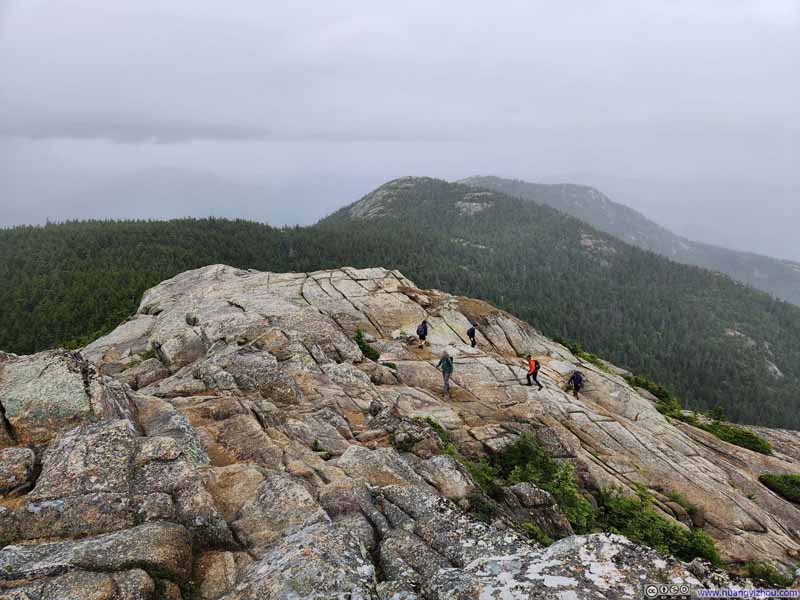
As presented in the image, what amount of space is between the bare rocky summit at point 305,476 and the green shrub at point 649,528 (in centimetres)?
134

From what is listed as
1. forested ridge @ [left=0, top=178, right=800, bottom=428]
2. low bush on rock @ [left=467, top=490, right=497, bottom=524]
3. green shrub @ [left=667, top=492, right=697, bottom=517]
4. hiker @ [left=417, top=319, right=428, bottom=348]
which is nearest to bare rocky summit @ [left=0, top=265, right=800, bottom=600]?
low bush on rock @ [left=467, top=490, right=497, bottom=524]

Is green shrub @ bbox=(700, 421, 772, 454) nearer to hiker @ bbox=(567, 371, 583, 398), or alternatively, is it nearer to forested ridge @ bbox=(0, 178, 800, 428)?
hiker @ bbox=(567, 371, 583, 398)

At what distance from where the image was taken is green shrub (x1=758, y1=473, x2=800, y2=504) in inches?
1118

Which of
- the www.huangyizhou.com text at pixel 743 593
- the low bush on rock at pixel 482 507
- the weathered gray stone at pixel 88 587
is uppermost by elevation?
the www.huangyizhou.com text at pixel 743 593

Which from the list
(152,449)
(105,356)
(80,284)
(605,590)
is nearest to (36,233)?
(80,284)

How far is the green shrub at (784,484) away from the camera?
28406mm

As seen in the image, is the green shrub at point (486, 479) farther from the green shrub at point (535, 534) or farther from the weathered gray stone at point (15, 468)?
the weathered gray stone at point (15, 468)

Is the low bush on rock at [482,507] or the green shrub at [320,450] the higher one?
the low bush on rock at [482,507]

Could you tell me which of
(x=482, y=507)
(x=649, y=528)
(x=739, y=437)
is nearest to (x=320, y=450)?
(x=482, y=507)

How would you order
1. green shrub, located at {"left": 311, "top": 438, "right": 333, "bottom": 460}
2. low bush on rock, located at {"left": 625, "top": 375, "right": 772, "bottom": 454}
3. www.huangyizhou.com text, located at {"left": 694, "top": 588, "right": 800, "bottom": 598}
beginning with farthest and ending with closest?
low bush on rock, located at {"left": 625, "top": 375, "right": 772, "bottom": 454}, green shrub, located at {"left": 311, "top": 438, "right": 333, "bottom": 460}, www.huangyizhou.com text, located at {"left": 694, "top": 588, "right": 800, "bottom": 598}

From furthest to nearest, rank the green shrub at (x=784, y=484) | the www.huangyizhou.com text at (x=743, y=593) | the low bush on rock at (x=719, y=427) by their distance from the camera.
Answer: the low bush on rock at (x=719, y=427)
the green shrub at (x=784, y=484)
the www.huangyizhou.com text at (x=743, y=593)

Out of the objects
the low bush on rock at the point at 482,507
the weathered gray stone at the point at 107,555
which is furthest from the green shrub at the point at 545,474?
the weathered gray stone at the point at 107,555

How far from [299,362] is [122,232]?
157 metres

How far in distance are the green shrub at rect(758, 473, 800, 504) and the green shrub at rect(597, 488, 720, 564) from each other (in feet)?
43.7
